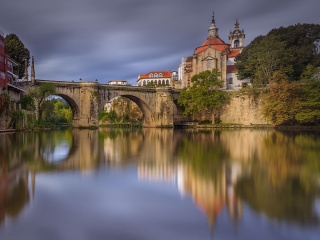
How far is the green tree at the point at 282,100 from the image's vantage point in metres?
45.8

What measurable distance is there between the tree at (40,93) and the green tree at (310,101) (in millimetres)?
32491

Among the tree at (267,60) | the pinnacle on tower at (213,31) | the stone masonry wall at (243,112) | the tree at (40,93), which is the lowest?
the stone masonry wall at (243,112)

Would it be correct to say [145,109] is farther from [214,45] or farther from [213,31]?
[213,31]

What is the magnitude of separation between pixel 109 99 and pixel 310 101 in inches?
1123

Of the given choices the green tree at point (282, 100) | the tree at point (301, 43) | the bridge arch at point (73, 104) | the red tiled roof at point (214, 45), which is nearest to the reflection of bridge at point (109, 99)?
the bridge arch at point (73, 104)

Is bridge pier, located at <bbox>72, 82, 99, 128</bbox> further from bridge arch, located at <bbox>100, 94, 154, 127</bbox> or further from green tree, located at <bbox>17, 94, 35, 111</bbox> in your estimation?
green tree, located at <bbox>17, 94, 35, 111</bbox>

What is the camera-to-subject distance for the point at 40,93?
42625 mm

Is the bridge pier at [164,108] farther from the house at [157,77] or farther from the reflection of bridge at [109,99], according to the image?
the house at [157,77]

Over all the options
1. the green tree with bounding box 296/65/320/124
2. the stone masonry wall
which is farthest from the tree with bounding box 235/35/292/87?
the green tree with bounding box 296/65/320/124

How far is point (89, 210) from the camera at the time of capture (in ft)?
22.0

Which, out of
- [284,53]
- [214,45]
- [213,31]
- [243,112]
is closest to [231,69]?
[214,45]

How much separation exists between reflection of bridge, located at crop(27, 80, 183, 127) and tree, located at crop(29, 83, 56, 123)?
199cm

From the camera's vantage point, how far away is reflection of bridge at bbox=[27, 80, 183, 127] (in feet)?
159

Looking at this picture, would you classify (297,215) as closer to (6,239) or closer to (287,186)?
(287,186)
